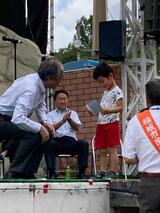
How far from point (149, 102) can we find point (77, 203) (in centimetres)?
116

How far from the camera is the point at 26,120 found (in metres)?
4.70

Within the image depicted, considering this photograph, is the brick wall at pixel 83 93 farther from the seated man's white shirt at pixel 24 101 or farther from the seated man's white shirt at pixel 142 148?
the seated man's white shirt at pixel 142 148

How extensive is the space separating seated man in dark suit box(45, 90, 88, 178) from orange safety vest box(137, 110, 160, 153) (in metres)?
2.12

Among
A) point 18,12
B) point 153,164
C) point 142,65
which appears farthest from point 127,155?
point 18,12

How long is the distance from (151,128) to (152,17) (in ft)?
14.9

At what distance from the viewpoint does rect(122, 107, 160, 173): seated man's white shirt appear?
3.91 meters

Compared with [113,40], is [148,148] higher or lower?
lower

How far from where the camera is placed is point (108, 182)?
502cm

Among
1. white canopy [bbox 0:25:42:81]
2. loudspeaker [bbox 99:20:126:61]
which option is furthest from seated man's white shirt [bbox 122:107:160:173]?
white canopy [bbox 0:25:42:81]

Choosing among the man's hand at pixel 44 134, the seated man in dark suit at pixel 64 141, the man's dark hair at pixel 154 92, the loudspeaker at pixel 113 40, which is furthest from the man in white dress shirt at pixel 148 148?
the loudspeaker at pixel 113 40

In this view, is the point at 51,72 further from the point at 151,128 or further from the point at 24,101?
the point at 151,128

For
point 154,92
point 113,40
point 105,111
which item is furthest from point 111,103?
point 154,92

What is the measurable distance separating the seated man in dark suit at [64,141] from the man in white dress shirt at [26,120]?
112 centimetres

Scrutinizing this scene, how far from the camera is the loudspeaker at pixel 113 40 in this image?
331 inches
